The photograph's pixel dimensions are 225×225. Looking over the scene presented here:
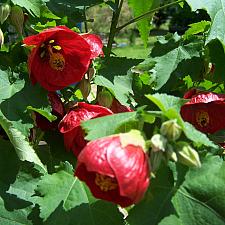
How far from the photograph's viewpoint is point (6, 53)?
0.93m

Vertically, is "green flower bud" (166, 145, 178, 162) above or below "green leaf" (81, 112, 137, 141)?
below

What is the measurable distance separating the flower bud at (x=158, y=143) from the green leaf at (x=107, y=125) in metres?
0.06

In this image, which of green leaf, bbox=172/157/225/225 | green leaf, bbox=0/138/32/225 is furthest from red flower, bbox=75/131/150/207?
green leaf, bbox=0/138/32/225

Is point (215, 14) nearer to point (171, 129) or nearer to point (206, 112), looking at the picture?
point (206, 112)

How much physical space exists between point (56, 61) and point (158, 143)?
13.3 inches

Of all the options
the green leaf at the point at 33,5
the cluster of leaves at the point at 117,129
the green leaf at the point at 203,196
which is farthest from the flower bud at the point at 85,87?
the green leaf at the point at 203,196

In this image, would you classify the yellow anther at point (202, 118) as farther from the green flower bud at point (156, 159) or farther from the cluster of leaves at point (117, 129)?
the green flower bud at point (156, 159)

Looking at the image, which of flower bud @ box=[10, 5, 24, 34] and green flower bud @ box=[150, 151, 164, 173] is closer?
green flower bud @ box=[150, 151, 164, 173]

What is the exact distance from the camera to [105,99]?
86cm

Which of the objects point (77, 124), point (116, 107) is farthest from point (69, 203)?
point (116, 107)

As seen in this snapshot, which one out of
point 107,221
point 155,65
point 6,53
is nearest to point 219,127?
point 155,65

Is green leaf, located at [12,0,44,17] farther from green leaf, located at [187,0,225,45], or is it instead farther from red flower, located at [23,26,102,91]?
green leaf, located at [187,0,225,45]

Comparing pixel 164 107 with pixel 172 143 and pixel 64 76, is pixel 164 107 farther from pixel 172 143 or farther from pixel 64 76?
pixel 64 76

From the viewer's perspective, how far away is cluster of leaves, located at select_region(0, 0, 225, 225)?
0.67 meters
